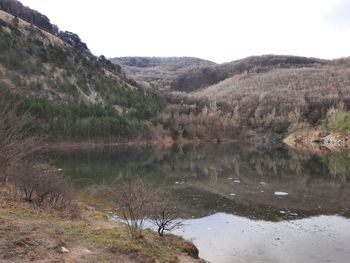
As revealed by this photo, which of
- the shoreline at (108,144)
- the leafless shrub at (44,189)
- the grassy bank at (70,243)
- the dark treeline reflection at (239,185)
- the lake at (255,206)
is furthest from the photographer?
the shoreline at (108,144)

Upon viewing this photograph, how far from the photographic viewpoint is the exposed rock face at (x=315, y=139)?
384 ft

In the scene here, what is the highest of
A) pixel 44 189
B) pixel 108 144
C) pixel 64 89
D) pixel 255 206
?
pixel 64 89

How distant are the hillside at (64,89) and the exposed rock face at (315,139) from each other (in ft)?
143

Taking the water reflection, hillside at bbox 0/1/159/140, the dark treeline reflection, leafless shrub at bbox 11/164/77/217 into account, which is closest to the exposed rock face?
hillside at bbox 0/1/159/140

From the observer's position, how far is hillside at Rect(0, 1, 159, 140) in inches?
3991

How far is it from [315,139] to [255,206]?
10982 centimetres

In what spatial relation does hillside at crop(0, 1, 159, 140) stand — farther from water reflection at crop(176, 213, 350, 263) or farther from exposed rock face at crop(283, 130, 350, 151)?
water reflection at crop(176, 213, 350, 263)

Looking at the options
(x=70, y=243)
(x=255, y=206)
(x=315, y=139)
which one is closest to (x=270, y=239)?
(x=255, y=206)

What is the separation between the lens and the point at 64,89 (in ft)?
379

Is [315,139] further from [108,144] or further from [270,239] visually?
[270,239]

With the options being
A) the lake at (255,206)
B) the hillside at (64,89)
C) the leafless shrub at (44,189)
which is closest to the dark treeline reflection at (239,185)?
the lake at (255,206)

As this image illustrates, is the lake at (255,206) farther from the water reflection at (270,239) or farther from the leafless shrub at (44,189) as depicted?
the leafless shrub at (44,189)

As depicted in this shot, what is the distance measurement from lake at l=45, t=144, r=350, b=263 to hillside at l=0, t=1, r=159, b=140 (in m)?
47.9

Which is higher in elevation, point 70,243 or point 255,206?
point 70,243
